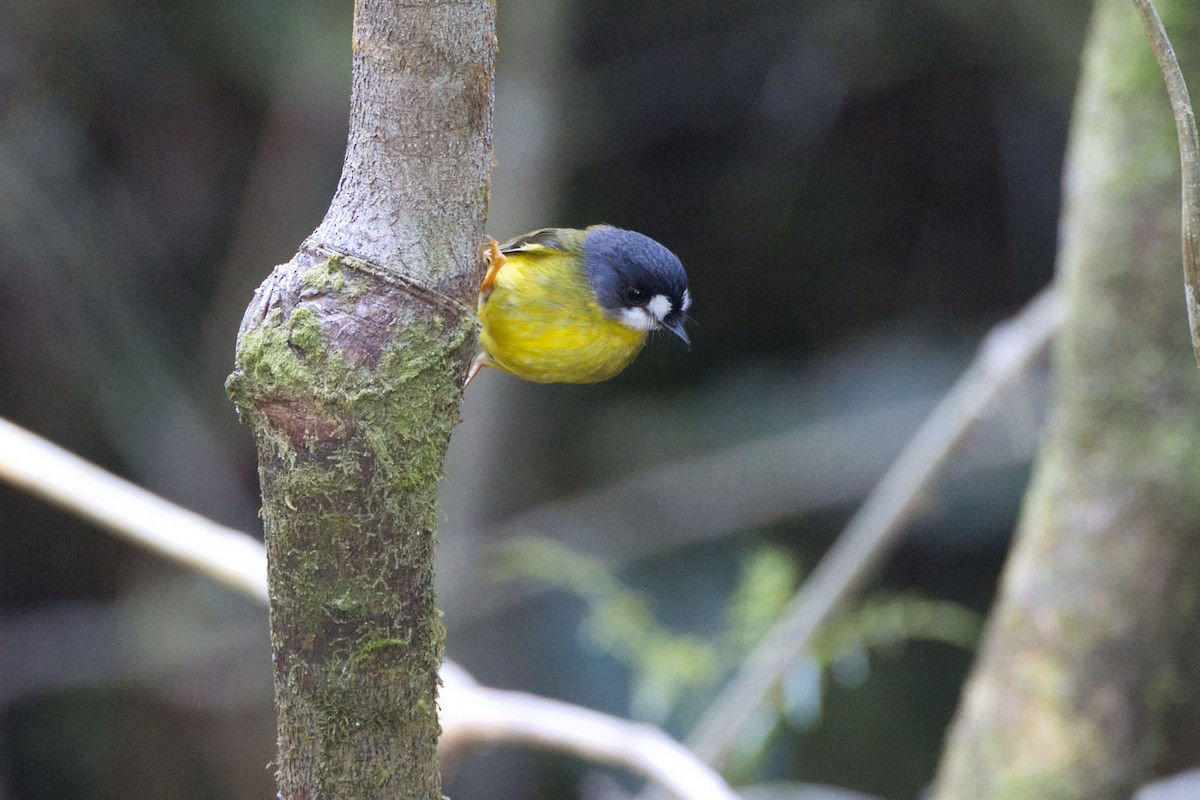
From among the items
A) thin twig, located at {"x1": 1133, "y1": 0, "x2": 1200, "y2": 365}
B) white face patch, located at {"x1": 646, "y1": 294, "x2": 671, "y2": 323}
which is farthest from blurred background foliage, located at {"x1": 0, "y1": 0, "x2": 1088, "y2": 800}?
thin twig, located at {"x1": 1133, "y1": 0, "x2": 1200, "y2": 365}

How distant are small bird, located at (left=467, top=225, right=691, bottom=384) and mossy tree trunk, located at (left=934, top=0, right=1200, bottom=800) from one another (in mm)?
948

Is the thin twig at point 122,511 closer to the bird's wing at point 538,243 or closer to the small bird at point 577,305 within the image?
the small bird at point 577,305

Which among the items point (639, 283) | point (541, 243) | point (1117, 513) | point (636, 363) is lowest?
point (1117, 513)

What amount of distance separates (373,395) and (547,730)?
1.26 metres

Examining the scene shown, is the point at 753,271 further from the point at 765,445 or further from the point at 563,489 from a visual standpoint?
the point at 563,489

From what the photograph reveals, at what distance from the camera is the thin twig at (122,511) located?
2.01 meters

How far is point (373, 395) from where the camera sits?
39.7 inches

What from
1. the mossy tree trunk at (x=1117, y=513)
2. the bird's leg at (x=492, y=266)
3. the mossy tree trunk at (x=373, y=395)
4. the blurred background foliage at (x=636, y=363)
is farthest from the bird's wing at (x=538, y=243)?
the mossy tree trunk at (x=373, y=395)

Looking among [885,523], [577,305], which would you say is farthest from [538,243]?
[885,523]

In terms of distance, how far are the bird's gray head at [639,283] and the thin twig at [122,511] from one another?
44.4 inches

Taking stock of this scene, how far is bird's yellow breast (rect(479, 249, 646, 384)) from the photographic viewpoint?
108 inches

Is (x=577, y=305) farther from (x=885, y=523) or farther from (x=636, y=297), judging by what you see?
(x=885, y=523)

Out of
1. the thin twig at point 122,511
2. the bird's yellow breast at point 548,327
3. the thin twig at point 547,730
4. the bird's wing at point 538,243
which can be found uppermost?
the bird's wing at point 538,243

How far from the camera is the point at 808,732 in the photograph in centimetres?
483
